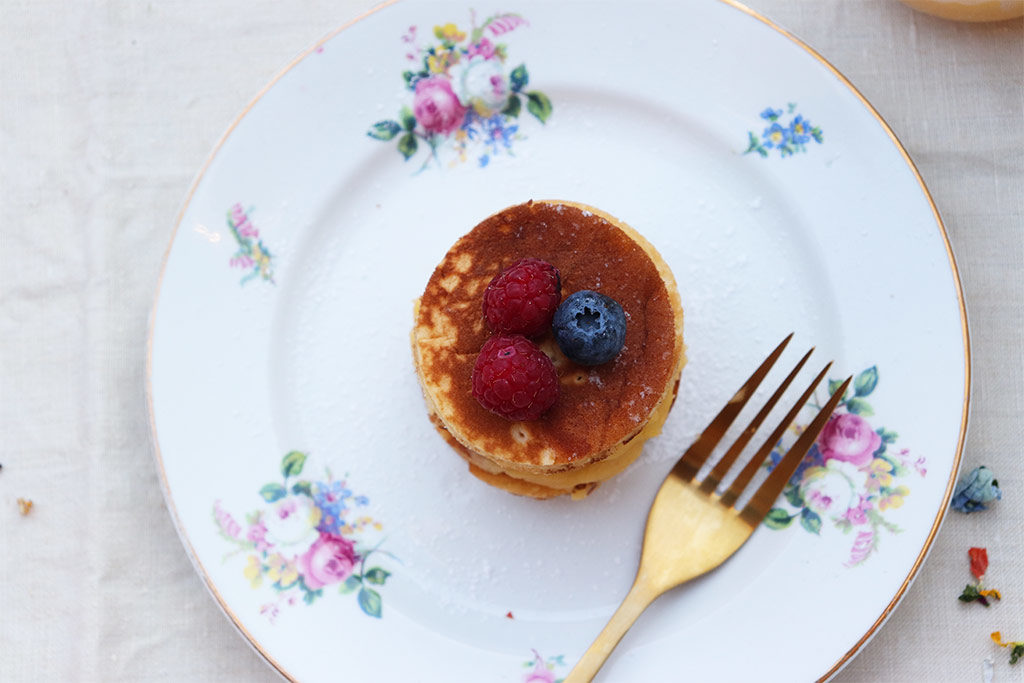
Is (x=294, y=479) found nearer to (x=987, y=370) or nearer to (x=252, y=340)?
(x=252, y=340)

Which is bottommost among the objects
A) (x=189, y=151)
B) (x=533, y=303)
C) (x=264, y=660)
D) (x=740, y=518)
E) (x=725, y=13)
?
(x=264, y=660)

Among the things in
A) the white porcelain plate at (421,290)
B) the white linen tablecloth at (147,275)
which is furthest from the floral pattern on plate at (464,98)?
the white linen tablecloth at (147,275)

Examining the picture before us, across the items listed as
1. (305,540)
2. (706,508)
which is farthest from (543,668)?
(305,540)

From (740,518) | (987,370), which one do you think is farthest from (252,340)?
(987,370)

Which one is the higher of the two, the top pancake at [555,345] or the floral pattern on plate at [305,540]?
the top pancake at [555,345]

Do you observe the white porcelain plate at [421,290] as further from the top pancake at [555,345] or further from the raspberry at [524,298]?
the raspberry at [524,298]

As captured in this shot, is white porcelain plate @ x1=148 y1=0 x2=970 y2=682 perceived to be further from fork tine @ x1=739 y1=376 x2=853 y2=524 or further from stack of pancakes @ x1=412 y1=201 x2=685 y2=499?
stack of pancakes @ x1=412 y1=201 x2=685 y2=499

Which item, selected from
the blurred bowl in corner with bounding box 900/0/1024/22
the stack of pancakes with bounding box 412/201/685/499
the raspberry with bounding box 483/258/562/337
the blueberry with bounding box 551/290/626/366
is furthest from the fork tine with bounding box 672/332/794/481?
the blurred bowl in corner with bounding box 900/0/1024/22
